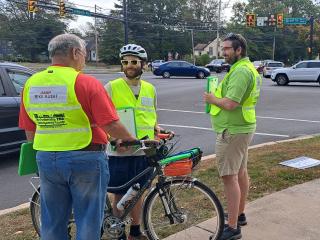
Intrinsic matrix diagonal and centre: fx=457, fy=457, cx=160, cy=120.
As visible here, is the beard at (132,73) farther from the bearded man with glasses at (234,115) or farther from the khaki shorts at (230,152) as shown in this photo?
the khaki shorts at (230,152)

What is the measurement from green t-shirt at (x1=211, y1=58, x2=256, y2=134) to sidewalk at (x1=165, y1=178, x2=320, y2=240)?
962 mm

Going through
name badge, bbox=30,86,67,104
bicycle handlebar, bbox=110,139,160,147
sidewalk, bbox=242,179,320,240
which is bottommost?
sidewalk, bbox=242,179,320,240

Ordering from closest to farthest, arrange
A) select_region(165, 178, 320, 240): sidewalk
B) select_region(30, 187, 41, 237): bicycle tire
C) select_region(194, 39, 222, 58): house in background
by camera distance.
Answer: select_region(30, 187, 41, 237): bicycle tire
select_region(165, 178, 320, 240): sidewalk
select_region(194, 39, 222, 58): house in background

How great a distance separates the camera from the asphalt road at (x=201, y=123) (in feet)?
20.8

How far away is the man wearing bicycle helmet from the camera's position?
3.87 m

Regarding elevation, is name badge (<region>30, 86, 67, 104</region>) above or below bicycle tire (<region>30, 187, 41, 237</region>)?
above

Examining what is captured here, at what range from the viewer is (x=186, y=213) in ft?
13.3

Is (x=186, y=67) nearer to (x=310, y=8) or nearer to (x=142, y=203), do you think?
(x=142, y=203)

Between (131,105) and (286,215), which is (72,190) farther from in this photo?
(286,215)

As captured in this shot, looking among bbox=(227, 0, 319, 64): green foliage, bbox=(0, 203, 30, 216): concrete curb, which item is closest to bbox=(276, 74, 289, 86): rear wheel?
bbox=(0, 203, 30, 216): concrete curb

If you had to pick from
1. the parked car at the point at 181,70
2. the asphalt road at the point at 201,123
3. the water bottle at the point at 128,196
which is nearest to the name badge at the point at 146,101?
the water bottle at the point at 128,196

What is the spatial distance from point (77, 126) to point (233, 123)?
5.21 ft

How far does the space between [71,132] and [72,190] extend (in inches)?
15.6

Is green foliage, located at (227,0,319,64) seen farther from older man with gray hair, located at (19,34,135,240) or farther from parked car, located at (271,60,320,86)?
older man with gray hair, located at (19,34,135,240)
